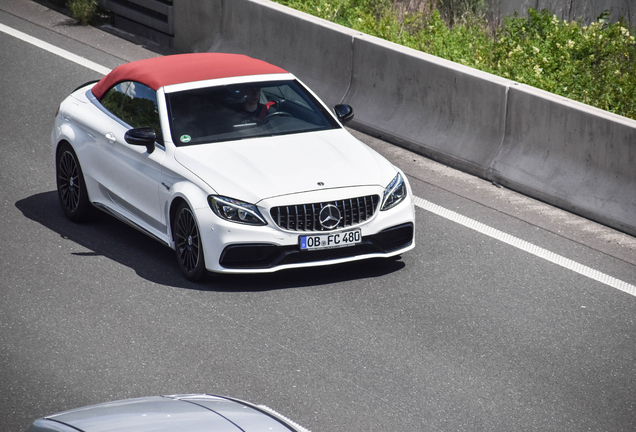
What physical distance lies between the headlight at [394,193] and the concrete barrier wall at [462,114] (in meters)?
2.55

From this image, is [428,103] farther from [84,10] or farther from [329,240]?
[84,10]

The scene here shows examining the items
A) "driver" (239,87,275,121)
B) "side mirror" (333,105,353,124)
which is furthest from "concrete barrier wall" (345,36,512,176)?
"driver" (239,87,275,121)

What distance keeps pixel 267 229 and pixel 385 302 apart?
3.66ft

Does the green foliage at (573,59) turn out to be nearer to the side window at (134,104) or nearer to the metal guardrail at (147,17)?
the side window at (134,104)

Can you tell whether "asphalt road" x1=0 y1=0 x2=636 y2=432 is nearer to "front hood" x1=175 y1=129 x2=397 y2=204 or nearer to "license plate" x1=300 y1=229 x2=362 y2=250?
"license plate" x1=300 y1=229 x2=362 y2=250

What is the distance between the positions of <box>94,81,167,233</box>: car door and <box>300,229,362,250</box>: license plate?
134 centimetres

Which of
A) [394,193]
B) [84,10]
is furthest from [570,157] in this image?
[84,10]

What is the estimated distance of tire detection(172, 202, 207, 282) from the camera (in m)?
7.86

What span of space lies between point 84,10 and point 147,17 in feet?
3.59

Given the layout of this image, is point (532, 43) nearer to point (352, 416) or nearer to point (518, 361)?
point (518, 361)

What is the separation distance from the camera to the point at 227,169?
25.9ft

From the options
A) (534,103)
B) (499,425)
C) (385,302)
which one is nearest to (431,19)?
(534,103)

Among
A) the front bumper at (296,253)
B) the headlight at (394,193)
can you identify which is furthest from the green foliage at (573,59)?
the front bumper at (296,253)

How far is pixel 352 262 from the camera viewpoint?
8.59 meters
